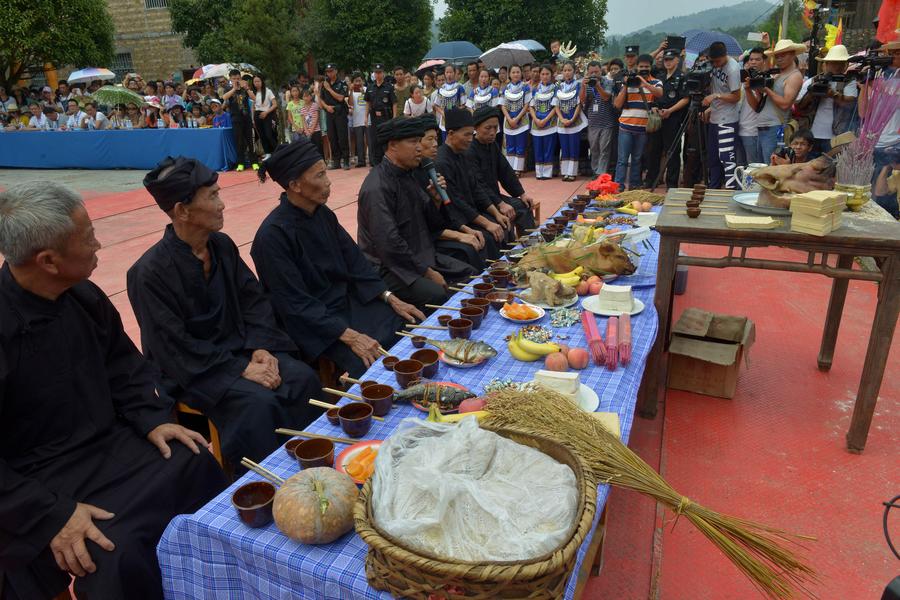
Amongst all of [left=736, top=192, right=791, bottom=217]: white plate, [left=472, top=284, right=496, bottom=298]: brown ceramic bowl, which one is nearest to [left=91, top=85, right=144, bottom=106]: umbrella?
[left=472, top=284, right=496, bottom=298]: brown ceramic bowl

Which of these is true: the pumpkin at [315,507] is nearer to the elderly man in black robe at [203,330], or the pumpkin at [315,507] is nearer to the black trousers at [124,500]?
the black trousers at [124,500]

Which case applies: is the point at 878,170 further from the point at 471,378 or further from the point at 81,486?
the point at 81,486

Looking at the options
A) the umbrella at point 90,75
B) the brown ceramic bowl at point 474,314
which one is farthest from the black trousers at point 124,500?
the umbrella at point 90,75

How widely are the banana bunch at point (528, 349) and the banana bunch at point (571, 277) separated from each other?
82 cm

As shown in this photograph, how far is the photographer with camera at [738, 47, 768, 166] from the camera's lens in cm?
716

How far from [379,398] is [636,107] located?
26.0ft

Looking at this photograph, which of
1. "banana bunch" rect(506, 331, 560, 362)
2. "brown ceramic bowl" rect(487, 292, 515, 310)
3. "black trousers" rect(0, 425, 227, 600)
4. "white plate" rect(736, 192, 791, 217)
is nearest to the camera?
"black trousers" rect(0, 425, 227, 600)

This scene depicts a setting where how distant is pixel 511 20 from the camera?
31797 millimetres

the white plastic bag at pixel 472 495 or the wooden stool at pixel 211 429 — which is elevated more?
the white plastic bag at pixel 472 495

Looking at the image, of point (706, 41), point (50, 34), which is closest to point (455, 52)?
point (706, 41)

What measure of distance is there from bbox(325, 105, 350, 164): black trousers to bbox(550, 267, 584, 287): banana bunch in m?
10.3

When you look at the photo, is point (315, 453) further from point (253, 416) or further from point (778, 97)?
point (778, 97)

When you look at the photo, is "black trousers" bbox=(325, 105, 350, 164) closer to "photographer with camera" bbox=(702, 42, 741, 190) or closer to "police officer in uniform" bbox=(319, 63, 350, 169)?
"police officer in uniform" bbox=(319, 63, 350, 169)

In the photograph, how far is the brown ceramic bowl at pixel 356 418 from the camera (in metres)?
1.97
